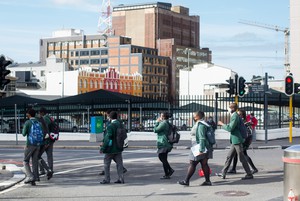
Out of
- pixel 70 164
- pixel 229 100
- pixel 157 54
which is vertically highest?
pixel 157 54

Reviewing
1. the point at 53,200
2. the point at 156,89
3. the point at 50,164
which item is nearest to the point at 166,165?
the point at 50,164

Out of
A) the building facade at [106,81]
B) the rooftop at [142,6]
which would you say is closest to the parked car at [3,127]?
the building facade at [106,81]

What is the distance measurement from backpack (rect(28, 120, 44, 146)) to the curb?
1186 millimetres

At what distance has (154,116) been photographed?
1426 inches

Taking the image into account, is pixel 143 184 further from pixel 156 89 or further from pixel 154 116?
pixel 156 89

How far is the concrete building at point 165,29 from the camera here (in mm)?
155625

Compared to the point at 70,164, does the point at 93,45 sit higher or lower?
higher

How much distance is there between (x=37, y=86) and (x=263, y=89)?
325ft

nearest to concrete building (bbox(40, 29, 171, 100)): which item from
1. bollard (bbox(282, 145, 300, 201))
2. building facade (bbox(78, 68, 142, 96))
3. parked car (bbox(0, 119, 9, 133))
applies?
→ building facade (bbox(78, 68, 142, 96))

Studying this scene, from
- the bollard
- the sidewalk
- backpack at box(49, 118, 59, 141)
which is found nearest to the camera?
the bollard

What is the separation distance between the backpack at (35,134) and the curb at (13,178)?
46.7 inches

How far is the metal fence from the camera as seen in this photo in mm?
32812

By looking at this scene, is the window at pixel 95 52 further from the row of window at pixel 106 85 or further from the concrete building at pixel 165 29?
the row of window at pixel 106 85

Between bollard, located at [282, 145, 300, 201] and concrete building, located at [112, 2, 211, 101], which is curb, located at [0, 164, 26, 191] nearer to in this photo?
→ bollard, located at [282, 145, 300, 201]
